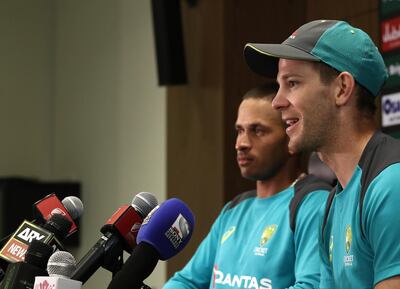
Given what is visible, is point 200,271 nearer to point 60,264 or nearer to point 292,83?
point 292,83

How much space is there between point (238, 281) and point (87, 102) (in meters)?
4.19

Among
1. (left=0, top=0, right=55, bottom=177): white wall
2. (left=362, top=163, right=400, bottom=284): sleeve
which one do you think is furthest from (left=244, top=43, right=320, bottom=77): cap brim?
(left=0, top=0, right=55, bottom=177): white wall

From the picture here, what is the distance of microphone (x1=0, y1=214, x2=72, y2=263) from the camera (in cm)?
191

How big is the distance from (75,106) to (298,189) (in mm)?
4283

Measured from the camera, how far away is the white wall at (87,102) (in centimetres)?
597

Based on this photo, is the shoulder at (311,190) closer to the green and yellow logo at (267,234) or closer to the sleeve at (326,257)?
the green and yellow logo at (267,234)

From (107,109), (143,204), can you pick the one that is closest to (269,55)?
(143,204)

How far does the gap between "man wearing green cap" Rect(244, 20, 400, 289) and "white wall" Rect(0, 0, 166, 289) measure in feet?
11.5

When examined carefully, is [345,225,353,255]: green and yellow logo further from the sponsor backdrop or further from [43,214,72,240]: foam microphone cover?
the sponsor backdrop

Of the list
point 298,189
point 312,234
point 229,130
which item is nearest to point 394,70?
point 229,130

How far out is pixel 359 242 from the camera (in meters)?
1.93

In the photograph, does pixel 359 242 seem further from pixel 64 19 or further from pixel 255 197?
pixel 64 19

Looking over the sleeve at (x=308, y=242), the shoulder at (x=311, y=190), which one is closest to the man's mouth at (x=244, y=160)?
the shoulder at (x=311, y=190)

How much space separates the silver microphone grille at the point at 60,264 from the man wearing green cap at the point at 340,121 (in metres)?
0.64
